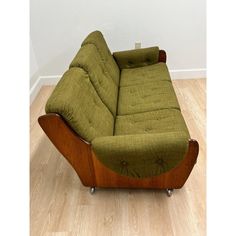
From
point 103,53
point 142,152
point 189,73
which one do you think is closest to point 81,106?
point 142,152

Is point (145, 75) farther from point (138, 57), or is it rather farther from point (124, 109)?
point (124, 109)

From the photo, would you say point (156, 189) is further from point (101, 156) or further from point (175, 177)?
point (101, 156)

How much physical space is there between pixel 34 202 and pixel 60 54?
6.70 ft

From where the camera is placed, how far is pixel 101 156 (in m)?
1.47

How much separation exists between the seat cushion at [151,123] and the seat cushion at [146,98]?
88mm

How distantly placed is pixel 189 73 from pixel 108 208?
227 cm

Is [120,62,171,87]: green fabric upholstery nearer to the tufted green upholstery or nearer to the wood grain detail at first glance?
the tufted green upholstery

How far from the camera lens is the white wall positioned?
9.43ft

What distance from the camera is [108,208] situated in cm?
166

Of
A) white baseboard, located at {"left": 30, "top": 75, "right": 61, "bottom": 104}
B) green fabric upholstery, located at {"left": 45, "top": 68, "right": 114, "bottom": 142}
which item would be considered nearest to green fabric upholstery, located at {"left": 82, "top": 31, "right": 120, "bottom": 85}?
green fabric upholstery, located at {"left": 45, "top": 68, "right": 114, "bottom": 142}

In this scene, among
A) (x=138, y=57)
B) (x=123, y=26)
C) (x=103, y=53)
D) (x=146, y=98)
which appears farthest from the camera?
(x=123, y=26)

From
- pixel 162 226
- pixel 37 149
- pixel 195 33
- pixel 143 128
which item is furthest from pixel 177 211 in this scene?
pixel 195 33

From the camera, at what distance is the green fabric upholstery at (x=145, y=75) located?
2.41 meters

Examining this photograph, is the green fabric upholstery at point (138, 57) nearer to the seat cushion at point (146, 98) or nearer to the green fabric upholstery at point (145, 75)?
the green fabric upholstery at point (145, 75)
